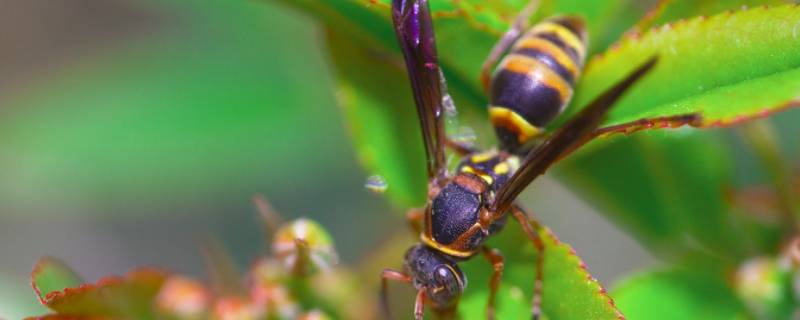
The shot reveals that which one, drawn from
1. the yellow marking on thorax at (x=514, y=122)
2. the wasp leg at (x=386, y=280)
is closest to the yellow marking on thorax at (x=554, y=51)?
the yellow marking on thorax at (x=514, y=122)

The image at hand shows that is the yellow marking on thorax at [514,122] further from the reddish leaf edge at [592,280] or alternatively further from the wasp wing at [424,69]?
the reddish leaf edge at [592,280]

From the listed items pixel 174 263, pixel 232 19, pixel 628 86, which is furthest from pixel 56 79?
pixel 628 86

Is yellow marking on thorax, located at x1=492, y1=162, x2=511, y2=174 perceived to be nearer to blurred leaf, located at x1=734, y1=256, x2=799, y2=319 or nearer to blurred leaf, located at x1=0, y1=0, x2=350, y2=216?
blurred leaf, located at x1=734, y1=256, x2=799, y2=319

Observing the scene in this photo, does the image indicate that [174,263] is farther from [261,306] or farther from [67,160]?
[261,306]

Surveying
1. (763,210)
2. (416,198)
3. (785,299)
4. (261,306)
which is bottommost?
(261,306)

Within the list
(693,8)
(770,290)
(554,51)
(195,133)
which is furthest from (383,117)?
(195,133)

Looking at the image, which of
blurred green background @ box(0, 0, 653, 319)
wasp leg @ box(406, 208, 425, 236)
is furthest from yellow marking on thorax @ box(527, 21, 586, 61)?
blurred green background @ box(0, 0, 653, 319)
